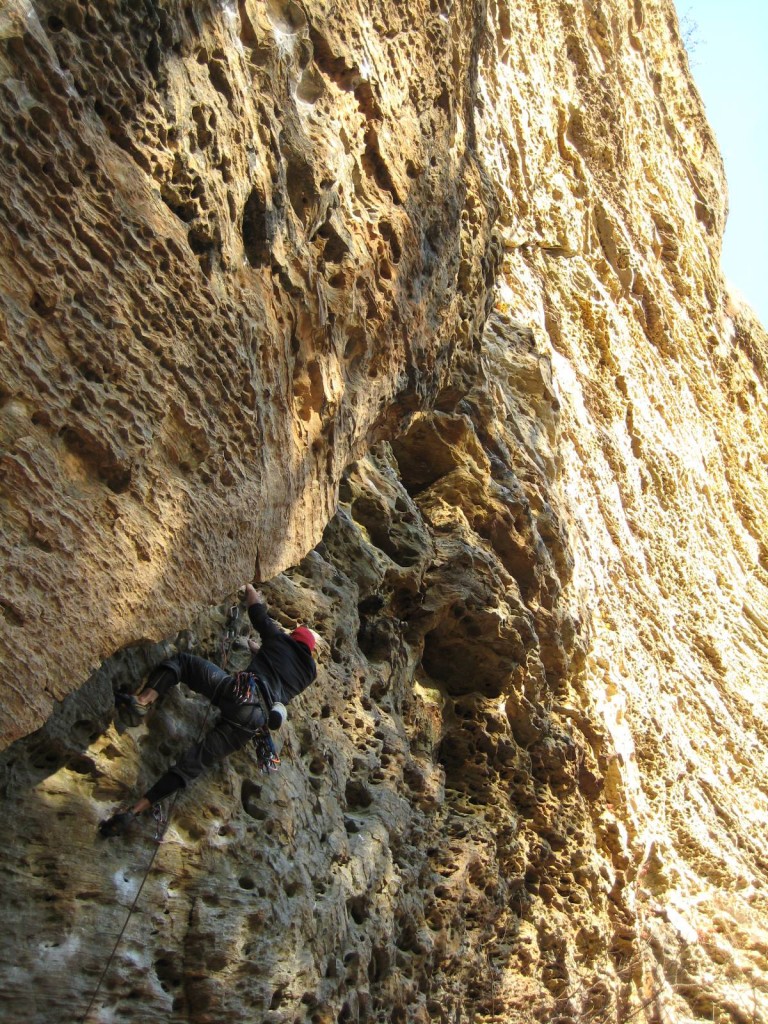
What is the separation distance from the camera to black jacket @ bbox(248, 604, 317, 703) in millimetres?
3645

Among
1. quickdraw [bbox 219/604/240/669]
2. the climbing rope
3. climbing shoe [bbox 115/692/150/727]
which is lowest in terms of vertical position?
the climbing rope

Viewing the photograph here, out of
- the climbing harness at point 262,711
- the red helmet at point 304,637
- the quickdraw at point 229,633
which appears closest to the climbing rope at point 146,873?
the climbing harness at point 262,711

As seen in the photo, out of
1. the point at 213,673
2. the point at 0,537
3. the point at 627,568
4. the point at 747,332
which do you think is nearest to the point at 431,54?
the point at 213,673

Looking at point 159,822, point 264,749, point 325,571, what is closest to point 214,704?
point 264,749

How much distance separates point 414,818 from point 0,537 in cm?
304

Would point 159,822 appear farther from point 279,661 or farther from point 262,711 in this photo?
point 279,661

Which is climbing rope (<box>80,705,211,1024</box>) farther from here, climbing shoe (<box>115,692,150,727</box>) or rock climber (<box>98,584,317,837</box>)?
climbing shoe (<box>115,692,150,727</box>)

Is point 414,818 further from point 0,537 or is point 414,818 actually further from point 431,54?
point 431,54

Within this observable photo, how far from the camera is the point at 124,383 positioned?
2652mm

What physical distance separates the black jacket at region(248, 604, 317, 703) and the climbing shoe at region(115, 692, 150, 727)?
1.73 feet

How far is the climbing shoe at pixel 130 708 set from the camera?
3125 millimetres

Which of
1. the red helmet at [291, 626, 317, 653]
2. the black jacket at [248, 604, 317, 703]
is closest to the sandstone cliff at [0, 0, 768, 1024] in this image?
the black jacket at [248, 604, 317, 703]

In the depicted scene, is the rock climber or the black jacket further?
the black jacket

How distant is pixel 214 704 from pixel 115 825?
0.63 m
